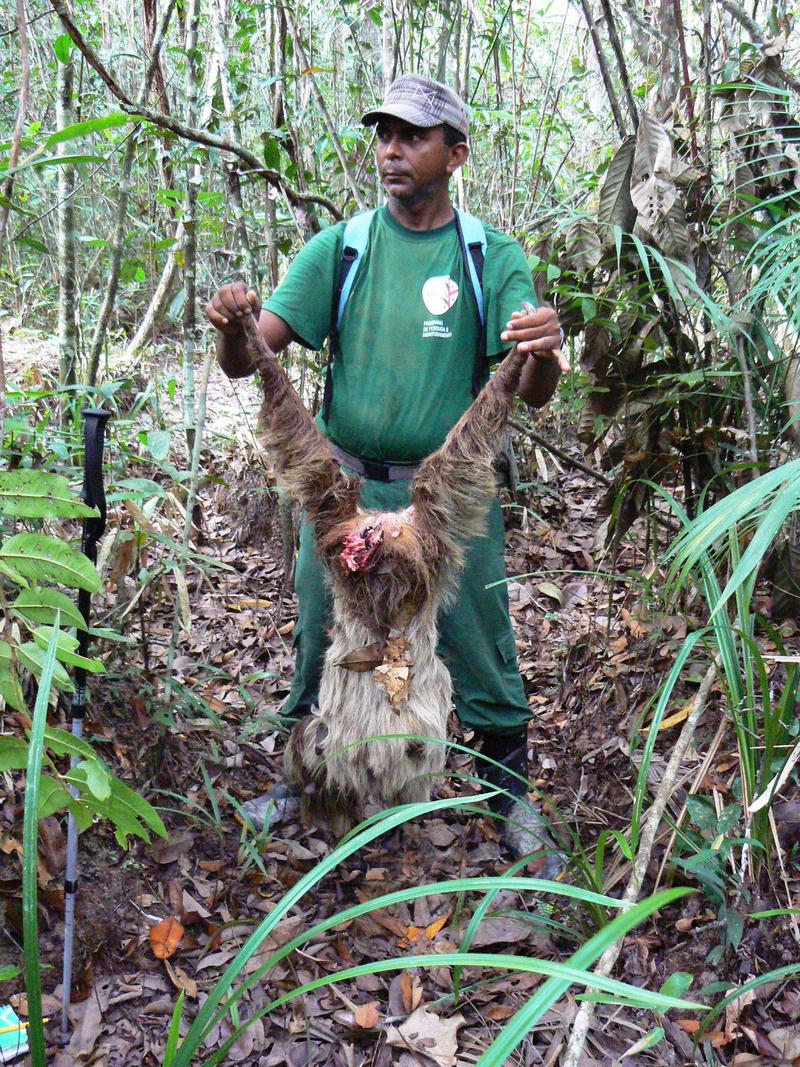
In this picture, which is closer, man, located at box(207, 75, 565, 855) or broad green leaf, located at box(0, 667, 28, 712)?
broad green leaf, located at box(0, 667, 28, 712)

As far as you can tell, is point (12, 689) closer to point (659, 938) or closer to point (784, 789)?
point (659, 938)

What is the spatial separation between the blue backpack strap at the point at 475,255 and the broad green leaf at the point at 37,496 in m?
1.76

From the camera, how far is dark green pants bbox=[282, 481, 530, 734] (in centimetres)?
326

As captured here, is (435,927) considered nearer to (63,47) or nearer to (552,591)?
(552,591)

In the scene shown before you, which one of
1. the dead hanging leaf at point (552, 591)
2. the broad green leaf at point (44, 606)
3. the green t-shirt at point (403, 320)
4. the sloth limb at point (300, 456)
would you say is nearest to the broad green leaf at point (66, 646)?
the broad green leaf at point (44, 606)

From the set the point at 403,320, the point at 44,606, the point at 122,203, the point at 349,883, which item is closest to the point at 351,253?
the point at 403,320

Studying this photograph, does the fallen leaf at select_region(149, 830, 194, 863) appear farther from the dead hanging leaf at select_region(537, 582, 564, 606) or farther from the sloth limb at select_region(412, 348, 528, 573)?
the dead hanging leaf at select_region(537, 582, 564, 606)

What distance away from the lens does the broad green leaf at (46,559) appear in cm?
183

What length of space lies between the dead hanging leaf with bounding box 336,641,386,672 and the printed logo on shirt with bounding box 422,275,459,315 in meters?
1.23

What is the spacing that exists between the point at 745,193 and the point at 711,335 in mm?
608

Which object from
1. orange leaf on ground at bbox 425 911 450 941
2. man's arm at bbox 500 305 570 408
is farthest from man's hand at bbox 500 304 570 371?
orange leaf on ground at bbox 425 911 450 941

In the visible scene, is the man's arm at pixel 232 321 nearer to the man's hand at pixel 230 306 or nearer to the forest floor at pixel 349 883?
the man's hand at pixel 230 306

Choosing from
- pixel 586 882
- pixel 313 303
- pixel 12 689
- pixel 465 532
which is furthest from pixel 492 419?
pixel 12 689

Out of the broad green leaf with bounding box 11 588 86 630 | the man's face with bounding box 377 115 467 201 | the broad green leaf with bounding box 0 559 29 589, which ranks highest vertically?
the man's face with bounding box 377 115 467 201
